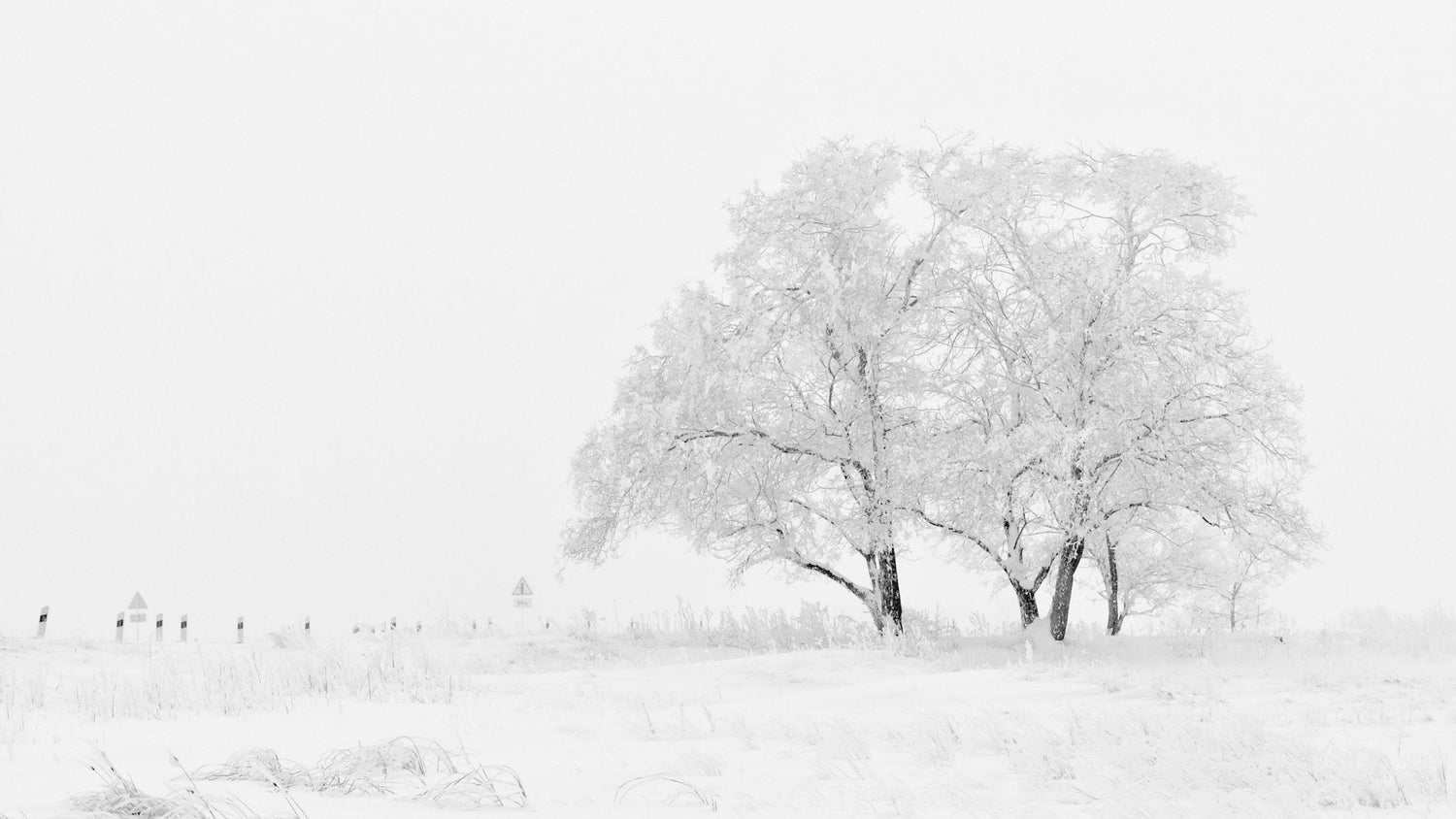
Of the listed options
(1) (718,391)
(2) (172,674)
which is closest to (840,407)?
(1) (718,391)

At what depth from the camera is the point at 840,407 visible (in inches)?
760

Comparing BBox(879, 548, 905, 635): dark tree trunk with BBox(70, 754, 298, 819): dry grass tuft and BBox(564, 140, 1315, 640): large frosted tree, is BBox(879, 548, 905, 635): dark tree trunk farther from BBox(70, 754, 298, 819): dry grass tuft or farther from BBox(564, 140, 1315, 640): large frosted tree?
BBox(70, 754, 298, 819): dry grass tuft

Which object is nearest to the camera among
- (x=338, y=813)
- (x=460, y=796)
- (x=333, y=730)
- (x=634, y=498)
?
(x=338, y=813)

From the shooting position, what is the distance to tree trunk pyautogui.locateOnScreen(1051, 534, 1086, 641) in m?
18.6

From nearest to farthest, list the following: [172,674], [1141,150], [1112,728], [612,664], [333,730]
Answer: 1. [1112,728]
2. [333,730]
3. [172,674]
4. [612,664]
5. [1141,150]

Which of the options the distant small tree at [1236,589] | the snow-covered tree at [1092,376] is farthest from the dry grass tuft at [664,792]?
the distant small tree at [1236,589]

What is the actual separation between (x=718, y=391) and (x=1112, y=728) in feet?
42.0

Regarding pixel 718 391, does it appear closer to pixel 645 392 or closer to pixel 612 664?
pixel 645 392

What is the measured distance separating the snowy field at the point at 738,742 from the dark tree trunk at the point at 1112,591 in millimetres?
7427

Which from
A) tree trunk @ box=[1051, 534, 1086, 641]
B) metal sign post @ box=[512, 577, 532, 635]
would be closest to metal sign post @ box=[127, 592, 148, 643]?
metal sign post @ box=[512, 577, 532, 635]

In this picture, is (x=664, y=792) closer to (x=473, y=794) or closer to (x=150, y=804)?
(x=473, y=794)

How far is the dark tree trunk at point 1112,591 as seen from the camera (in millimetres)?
21719

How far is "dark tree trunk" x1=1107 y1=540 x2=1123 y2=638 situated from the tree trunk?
176cm

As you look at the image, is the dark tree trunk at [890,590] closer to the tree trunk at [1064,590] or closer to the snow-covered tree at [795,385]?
the snow-covered tree at [795,385]
